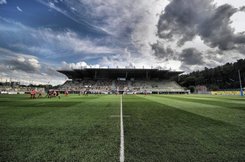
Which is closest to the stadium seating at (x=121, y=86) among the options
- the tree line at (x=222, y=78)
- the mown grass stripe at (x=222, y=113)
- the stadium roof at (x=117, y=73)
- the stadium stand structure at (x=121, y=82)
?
the stadium stand structure at (x=121, y=82)

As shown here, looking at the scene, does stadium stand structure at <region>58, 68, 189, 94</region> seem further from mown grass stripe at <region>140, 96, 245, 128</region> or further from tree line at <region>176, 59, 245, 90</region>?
mown grass stripe at <region>140, 96, 245, 128</region>

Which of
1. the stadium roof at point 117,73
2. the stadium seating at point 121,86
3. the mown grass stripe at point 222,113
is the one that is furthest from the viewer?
the stadium roof at point 117,73

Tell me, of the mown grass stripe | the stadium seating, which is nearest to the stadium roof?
the stadium seating

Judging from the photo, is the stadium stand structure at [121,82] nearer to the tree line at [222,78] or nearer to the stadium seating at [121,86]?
the stadium seating at [121,86]

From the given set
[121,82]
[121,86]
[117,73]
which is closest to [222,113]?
[121,86]

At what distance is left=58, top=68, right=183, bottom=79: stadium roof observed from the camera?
7781 cm

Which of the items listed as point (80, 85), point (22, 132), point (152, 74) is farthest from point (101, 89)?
point (22, 132)

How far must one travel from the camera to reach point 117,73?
82.9 metres

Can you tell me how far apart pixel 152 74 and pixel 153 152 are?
8321 cm

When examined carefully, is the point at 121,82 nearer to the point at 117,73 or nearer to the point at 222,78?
the point at 117,73

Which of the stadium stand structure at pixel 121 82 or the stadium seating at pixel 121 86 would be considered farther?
the stadium stand structure at pixel 121 82

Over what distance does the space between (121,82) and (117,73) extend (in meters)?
5.54

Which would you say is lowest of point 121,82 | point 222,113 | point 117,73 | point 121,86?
point 222,113

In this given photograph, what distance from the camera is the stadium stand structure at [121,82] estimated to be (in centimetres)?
7719
